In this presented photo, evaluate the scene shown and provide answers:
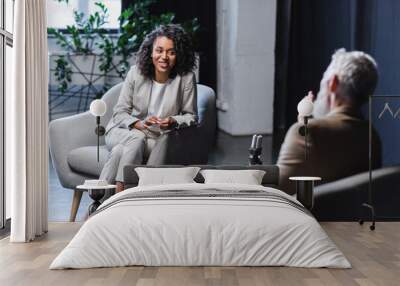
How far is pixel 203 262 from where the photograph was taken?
475 cm

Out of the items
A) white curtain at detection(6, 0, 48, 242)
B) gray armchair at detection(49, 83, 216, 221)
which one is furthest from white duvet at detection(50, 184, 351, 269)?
gray armchair at detection(49, 83, 216, 221)

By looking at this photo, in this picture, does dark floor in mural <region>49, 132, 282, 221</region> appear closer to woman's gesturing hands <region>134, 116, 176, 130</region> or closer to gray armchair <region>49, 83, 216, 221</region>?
gray armchair <region>49, 83, 216, 221</region>

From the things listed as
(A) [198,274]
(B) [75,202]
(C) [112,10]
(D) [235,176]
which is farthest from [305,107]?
(A) [198,274]

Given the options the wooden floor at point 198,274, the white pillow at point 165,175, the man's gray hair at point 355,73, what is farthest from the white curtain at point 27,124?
the man's gray hair at point 355,73

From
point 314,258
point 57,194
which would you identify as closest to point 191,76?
point 57,194

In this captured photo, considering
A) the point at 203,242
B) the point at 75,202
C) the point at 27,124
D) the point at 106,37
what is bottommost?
the point at 75,202

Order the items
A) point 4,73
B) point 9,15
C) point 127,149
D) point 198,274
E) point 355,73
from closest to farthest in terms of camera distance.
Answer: point 198,274 → point 4,73 → point 9,15 → point 127,149 → point 355,73

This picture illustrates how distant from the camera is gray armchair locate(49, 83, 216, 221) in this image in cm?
714

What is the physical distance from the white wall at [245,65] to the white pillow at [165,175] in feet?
2.37

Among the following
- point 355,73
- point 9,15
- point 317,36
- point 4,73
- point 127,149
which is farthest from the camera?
point 355,73

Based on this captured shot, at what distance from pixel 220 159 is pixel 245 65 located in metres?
0.98

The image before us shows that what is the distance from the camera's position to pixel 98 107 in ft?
23.4

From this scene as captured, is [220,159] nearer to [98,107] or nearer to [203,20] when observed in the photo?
[98,107]

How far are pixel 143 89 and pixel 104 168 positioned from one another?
2.87 ft
